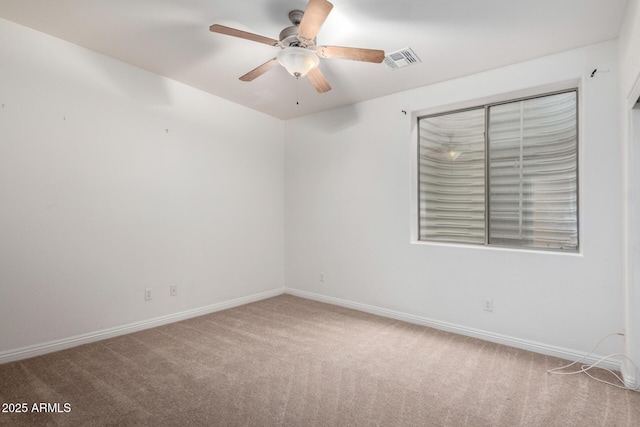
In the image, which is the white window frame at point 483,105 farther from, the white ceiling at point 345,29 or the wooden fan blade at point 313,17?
the wooden fan blade at point 313,17

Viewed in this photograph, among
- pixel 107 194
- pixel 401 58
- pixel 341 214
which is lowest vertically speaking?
pixel 341 214

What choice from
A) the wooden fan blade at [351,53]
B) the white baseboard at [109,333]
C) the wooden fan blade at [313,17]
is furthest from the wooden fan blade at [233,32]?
the white baseboard at [109,333]

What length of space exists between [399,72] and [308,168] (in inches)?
73.0

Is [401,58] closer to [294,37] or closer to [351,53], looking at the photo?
[351,53]

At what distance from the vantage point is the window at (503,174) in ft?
9.78

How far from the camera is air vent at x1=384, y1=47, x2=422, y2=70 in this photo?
2827mm

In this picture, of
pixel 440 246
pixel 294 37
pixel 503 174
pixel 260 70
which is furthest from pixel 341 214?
pixel 294 37

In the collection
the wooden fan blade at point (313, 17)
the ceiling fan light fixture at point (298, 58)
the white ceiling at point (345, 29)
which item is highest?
the white ceiling at point (345, 29)

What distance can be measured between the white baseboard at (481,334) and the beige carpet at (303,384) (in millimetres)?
92

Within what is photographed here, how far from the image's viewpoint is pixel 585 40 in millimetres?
2611

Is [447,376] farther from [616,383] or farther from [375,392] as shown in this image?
[616,383]

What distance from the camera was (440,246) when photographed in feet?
11.4

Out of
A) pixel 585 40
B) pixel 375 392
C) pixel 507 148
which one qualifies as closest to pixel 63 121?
pixel 375 392

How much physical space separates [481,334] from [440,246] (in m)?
0.92
